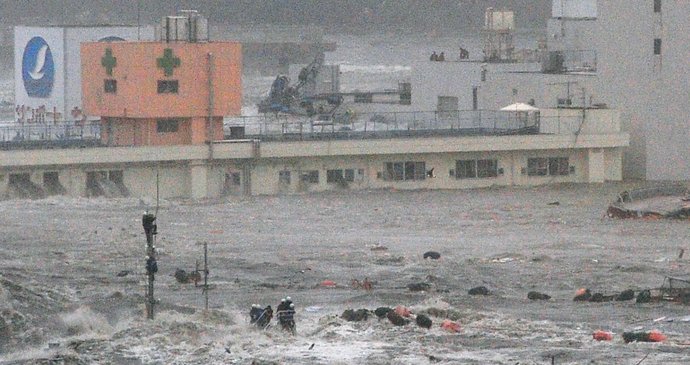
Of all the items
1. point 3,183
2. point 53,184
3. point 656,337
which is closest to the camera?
point 656,337

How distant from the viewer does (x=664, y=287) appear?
38.0 metres

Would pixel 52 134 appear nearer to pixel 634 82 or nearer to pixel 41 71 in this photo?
pixel 41 71

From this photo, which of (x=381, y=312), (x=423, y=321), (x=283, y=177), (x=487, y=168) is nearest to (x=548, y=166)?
(x=487, y=168)

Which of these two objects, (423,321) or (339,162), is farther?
(339,162)

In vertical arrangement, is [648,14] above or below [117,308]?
above

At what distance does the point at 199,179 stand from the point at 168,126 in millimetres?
2087

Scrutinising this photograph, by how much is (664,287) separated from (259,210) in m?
17.8

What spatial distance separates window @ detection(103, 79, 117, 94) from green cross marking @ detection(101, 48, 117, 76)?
206mm

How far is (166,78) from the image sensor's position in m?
58.3

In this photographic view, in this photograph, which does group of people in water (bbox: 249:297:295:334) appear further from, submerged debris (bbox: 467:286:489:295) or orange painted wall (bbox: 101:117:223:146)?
orange painted wall (bbox: 101:117:223:146)

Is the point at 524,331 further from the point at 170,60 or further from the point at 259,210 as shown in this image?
the point at 170,60

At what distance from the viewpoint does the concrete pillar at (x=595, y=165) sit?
62.3 metres

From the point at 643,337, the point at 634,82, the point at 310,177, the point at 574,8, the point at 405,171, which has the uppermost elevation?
the point at 574,8

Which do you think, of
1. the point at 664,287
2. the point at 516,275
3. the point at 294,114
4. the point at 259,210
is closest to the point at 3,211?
the point at 259,210
